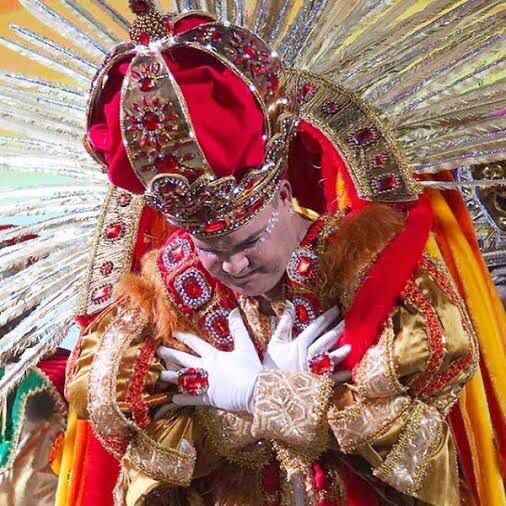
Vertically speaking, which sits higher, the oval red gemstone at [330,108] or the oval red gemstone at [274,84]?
the oval red gemstone at [274,84]

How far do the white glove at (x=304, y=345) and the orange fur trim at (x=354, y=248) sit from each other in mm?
29

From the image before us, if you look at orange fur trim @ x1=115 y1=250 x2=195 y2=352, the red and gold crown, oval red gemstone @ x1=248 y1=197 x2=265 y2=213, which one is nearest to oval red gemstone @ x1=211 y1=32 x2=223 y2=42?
the red and gold crown

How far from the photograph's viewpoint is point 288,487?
3.29 ft

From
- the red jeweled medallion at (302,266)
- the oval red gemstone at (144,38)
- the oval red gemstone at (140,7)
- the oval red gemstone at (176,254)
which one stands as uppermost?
the oval red gemstone at (140,7)

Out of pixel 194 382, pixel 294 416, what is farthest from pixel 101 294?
pixel 294 416

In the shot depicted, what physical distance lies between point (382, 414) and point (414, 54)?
378mm

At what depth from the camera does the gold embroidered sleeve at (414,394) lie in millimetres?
902

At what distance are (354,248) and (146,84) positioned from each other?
25cm

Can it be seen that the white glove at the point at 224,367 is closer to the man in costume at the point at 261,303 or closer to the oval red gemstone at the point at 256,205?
the man in costume at the point at 261,303

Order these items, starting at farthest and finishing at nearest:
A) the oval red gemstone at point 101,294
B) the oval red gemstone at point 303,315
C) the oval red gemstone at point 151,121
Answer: the oval red gemstone at point 101,294, the oval red gemstone at point 303,315, the oval red gemstone at point 151,121

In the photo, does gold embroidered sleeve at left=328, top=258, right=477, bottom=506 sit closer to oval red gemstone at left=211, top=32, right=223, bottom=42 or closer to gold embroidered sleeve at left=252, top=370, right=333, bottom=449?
gold embroidered sleeve at left=252, top=370, right=333, bottom=449

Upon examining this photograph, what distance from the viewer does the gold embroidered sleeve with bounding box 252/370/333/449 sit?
90 cm

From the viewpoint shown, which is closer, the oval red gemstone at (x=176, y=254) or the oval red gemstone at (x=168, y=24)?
the oval red gemstone at (x=168, y=24)

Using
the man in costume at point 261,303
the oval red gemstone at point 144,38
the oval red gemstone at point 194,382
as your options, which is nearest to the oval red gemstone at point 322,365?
the man in costume at point 261,303
